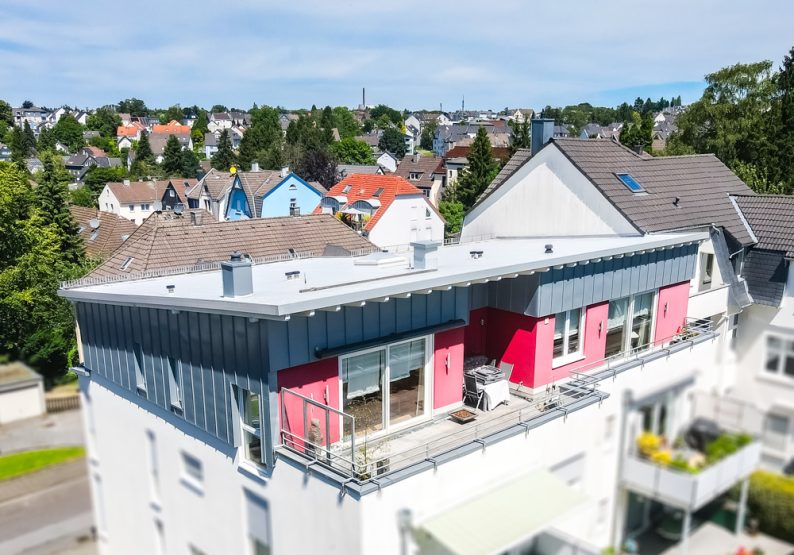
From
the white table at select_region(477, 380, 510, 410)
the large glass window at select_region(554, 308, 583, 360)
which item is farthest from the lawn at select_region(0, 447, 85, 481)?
the large glass window at select_region(554, 308, 583, 360)

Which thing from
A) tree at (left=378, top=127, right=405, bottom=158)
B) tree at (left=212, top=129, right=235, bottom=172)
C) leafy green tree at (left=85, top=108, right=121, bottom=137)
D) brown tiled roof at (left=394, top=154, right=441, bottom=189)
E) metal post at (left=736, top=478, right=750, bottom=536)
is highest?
leafy green tree at (left=85, top=108, right=121, bottom=137)

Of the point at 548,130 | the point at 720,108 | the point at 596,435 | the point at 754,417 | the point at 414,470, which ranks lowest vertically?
the point at 414,470

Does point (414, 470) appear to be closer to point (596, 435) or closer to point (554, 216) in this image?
point (596, 435)

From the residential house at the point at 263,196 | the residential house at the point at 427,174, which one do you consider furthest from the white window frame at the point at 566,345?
the residential house at the point at 427,174

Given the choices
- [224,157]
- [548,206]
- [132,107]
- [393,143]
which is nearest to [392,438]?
[548,206]

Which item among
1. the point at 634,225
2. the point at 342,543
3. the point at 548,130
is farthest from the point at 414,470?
the point at 548,130

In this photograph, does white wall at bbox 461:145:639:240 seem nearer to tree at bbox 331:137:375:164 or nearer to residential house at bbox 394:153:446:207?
residential house at bbox 394:153:446:207
